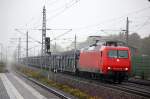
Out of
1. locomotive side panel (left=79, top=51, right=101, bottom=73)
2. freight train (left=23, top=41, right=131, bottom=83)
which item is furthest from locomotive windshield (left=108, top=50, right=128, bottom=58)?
locomotive side panel (left=79, top=51, right=101, bottom=73)

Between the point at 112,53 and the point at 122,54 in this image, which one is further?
the point at 122,54

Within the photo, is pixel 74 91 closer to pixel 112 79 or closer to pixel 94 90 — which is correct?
pixel 94 90

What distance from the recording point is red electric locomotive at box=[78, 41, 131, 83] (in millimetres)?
30719

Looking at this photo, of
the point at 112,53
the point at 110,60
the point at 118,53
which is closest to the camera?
the point at 110,60

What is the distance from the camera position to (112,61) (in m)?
31.2

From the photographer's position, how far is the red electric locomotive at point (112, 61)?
101 ft

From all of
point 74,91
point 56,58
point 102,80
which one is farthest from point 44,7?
point 74,91

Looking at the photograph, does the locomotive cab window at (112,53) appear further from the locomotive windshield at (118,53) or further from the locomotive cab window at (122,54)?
the locomotive cab window at (122,54)

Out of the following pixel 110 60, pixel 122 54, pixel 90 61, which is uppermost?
pixel 122 54

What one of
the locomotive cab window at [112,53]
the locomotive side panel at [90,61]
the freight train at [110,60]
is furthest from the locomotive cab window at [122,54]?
the locomotive side panel at [90,61]

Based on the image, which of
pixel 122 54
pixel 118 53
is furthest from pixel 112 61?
pixel 122 54

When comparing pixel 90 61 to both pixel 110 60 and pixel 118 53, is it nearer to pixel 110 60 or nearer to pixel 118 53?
pixel 118 53

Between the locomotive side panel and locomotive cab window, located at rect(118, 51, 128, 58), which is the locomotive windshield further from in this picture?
the locomotive side panel

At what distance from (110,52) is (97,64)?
1797mm
